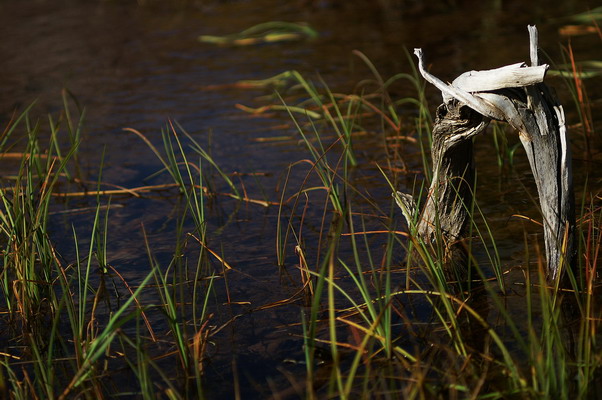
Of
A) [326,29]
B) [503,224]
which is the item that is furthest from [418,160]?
[326,29]

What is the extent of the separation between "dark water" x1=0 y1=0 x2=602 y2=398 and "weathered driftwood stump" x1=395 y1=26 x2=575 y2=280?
0.50 meters

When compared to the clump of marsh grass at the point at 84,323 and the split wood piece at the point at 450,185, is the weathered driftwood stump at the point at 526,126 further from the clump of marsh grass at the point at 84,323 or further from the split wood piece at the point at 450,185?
the clump of marsh grass at the point at 84,323

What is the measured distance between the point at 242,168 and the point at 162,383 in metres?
→ 2.42

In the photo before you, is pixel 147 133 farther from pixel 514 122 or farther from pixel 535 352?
pixel 535 352

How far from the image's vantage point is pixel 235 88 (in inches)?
264

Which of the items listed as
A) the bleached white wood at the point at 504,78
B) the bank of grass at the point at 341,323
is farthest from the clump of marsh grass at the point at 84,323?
the bleached white wood at the point at 504,78

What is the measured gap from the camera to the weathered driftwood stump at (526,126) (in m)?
2.70

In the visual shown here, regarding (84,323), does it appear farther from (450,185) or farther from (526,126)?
(526,126)

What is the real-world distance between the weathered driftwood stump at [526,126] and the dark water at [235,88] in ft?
1.65

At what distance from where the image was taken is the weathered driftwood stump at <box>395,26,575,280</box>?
2.70 metres

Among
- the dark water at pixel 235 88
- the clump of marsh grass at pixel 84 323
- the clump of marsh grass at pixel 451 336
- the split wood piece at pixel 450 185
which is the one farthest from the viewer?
the dark water at pixel 235 88

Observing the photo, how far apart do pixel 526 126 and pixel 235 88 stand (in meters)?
4.21

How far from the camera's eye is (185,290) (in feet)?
11.1

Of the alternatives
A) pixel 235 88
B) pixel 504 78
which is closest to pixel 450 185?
pixel 504 78
